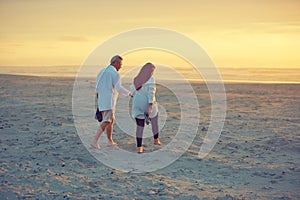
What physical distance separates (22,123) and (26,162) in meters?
3.51

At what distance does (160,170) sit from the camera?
6773 mm

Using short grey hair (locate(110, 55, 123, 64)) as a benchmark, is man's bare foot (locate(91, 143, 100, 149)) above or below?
below

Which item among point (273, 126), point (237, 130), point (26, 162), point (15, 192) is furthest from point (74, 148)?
point (273, 126)

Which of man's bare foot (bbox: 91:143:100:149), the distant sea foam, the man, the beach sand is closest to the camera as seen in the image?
the beach sand

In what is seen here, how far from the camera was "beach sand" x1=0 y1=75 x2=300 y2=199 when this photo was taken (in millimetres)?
5700

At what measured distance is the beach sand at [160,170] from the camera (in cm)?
570

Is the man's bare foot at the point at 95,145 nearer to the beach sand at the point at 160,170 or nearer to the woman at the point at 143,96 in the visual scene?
the beach sand at the point at 160,170

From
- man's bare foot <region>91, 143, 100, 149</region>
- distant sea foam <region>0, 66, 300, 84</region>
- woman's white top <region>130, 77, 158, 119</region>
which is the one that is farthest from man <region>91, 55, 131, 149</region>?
distant sea foam <region>0, 66, 300, 84</region>

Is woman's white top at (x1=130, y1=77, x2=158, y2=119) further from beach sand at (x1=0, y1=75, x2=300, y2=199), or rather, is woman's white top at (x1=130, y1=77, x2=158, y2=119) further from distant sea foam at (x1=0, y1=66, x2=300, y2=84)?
distant sea foam at (x1=0, y1=66, x2=300, y2=84)

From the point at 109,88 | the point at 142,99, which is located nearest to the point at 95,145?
the point at 109,88

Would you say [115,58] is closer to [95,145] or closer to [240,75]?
[95,145]

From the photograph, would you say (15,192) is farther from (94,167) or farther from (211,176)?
(211,176)

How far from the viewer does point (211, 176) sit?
651cm

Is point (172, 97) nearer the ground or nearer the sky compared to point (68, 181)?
nearer the sky
